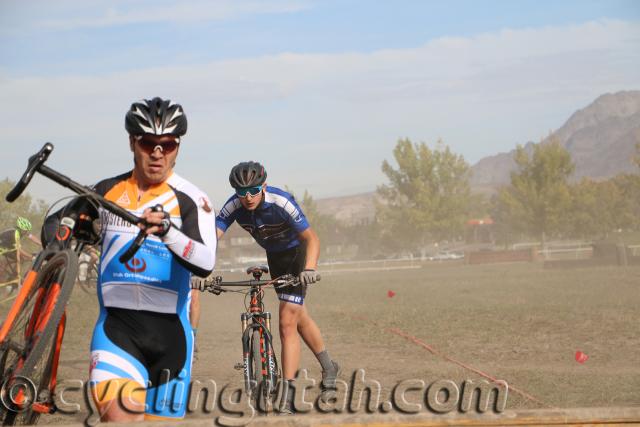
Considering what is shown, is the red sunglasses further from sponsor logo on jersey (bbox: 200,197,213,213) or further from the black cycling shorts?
the black cycling shorts

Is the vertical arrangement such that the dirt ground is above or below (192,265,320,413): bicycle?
below

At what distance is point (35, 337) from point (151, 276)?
0.72 metres

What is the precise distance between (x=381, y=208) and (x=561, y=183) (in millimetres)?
34064

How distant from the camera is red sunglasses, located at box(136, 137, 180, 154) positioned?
15.8 ft

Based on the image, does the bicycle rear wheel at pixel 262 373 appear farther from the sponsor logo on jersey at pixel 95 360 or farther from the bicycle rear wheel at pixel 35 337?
the sponsor logo on jersey at pixel 95 360

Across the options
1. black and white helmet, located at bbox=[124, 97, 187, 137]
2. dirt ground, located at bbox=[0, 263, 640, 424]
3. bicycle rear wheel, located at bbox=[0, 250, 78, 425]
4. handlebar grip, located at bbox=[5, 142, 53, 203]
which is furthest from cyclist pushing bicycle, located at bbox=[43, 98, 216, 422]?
dirt ground, located at bbox=[0, 263, 640, 424]

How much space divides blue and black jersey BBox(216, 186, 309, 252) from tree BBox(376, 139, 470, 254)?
325 feet

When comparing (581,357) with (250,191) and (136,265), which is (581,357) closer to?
(250,191)

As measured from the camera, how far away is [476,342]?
14469 millimetres

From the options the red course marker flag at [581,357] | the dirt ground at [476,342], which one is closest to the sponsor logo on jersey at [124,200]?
the dirt ground at [476,342]

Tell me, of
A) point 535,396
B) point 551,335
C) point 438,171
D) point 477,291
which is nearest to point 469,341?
point 551,335

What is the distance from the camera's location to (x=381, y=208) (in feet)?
388

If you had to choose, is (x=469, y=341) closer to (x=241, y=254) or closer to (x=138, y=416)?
→ (x=138, y=416)

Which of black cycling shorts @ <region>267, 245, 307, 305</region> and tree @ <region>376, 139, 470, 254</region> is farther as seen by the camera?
tree @ <region>376, 139, 470, 254</region>
